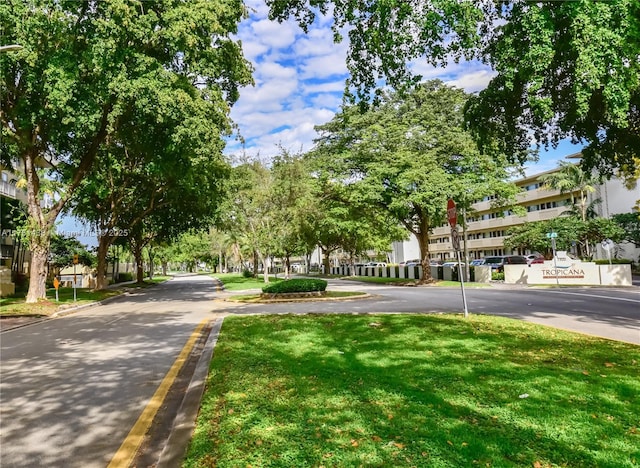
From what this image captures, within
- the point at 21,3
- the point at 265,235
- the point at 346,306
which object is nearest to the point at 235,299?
the point at 346,306

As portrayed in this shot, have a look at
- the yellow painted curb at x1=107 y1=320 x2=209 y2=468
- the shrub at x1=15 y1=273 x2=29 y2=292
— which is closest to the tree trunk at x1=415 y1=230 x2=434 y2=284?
the yellow painted curb at x1=107 y1=320 x2=209 y2=468

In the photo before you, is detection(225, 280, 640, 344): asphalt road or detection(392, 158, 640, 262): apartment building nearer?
detection(225, 280, 640, 344): asphalt road

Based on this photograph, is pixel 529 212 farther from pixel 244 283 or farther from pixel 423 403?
pixel 423 403

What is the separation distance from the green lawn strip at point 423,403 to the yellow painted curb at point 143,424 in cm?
61

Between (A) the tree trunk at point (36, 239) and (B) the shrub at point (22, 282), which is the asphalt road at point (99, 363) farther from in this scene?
(B) the shrub at point (22, 282)

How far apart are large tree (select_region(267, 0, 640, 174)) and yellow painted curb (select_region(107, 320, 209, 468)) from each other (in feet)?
25.0

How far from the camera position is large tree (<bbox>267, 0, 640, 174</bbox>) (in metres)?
8.12

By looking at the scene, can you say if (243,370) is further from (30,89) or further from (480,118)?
(30,89)

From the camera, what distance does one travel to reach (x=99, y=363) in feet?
26.1

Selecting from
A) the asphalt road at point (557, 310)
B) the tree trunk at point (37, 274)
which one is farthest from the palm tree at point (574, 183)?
the tree trunk at point (37, 274)

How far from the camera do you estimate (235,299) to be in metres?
21.1

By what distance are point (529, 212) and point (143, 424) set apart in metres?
60.9

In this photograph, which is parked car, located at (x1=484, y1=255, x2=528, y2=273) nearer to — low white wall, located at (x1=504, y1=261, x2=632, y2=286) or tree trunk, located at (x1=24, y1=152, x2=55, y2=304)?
low white wall, located at (x1=504, y1=261, x2=632, y2=286)

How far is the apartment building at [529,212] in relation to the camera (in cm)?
4638
